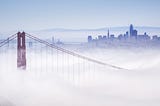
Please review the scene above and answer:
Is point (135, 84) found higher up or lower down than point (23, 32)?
lower down

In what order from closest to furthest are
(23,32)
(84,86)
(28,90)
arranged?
(23,32)
(28,90)
(84,86)

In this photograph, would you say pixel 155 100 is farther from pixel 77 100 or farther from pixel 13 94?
pixel 13 94

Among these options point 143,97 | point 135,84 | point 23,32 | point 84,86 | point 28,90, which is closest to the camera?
point 23,32

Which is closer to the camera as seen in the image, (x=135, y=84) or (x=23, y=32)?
(x=23, y=32)

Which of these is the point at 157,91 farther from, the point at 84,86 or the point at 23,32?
the point at 23,32

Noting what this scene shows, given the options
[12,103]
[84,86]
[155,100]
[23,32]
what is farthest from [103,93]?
[23,32]

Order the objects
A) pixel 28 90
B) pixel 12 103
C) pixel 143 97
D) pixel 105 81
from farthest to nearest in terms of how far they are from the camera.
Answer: pixel 105 81, pixel 143 97, pixel 28 90, pixel 12 103

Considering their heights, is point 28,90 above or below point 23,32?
below

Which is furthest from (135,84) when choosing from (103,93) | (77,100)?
(77,100)

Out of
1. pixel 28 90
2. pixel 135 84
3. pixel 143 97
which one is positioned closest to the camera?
pixel 28 90
